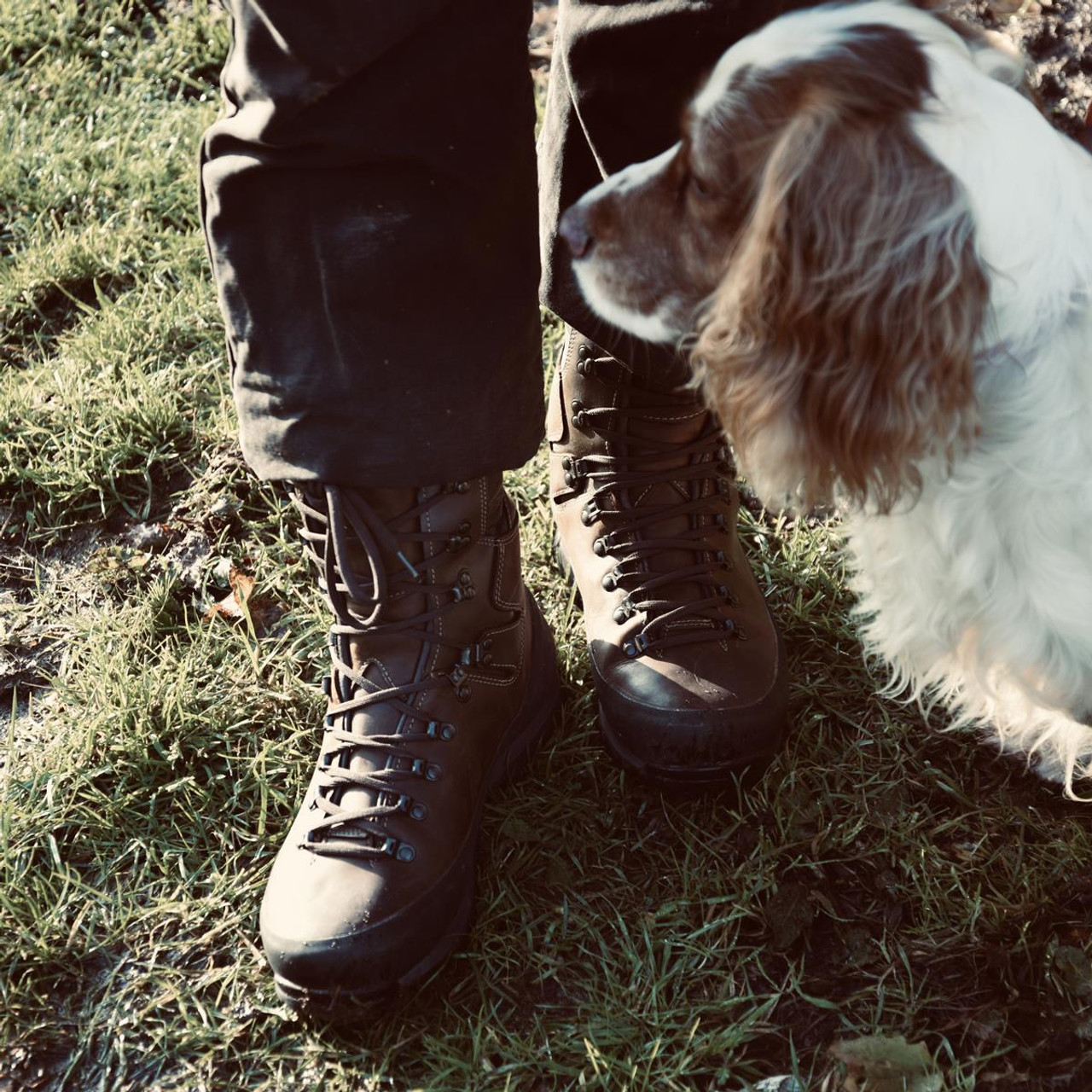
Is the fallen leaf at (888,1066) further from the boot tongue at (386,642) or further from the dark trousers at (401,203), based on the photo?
the dark trousers at (401,203)

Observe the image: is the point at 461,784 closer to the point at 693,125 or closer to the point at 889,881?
the point at 889,881

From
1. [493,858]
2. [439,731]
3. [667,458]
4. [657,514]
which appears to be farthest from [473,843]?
[667,458]

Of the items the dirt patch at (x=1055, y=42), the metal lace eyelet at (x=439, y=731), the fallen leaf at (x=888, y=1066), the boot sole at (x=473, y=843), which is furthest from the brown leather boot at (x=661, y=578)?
the dirt patch at (x=1055, y=42)

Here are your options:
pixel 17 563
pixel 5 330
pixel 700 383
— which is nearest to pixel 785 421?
pixel 700 383

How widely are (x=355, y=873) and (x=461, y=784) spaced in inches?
9.8

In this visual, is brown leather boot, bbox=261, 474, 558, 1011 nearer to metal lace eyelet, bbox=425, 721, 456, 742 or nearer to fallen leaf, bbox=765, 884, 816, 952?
metal lace eyelet, bbox=425, 721, 456, 742

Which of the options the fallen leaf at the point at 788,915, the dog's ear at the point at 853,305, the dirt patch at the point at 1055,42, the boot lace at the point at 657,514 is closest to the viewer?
the dog's ear at the point at 853,305

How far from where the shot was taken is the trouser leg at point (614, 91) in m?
1.88

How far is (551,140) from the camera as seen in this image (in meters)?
2.26

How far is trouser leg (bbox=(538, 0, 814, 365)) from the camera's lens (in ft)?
6.18

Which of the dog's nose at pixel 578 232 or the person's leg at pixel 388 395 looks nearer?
the person's leg at pixel 388 395

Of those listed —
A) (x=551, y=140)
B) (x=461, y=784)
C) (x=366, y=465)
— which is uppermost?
(x=551, y=140)

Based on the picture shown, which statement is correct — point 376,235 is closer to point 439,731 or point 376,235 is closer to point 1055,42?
point 439,731

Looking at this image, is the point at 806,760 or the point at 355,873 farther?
the point at 806,760
